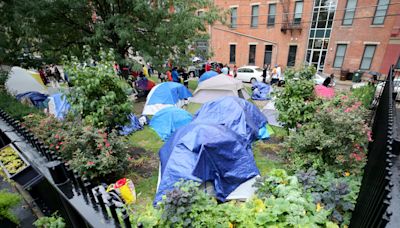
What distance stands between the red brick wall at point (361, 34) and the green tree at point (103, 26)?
13583 millimetres

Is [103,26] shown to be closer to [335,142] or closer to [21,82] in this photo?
[21,82]

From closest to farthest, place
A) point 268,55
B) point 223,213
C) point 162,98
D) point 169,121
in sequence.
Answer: point 223,213
point 169,121
point 162,98
point 268,55

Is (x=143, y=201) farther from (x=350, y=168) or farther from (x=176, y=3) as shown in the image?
(x=176, y=3)

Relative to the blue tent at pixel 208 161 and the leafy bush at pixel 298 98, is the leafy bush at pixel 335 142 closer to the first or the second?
the leafy bush at pixel 298 98

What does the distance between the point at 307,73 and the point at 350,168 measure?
3086mm

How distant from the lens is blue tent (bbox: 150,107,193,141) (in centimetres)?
821

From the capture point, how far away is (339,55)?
60.9ft

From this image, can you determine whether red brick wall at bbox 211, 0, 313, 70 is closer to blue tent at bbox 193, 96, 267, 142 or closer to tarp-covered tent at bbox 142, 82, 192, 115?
tarp-covered tent at bbox 142, 82, 192, 115

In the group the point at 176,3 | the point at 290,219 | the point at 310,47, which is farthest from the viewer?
the point at 310,47

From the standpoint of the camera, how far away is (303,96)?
20.6 ft

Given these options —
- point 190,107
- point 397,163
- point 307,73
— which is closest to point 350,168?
point 397,163

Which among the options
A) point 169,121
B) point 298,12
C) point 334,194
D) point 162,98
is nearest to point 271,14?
point 298,12

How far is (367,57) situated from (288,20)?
723cm

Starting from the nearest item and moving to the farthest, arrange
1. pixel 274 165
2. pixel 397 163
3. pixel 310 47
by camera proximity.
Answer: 1. pixel 397 163
2. pixel 274 165
3. pixel 310 47
